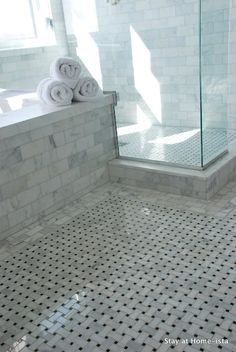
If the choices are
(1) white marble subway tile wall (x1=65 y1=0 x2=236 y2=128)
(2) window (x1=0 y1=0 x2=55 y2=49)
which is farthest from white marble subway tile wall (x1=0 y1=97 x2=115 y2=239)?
(2) window (x1=0 y1=0 x2=55 y2=49)

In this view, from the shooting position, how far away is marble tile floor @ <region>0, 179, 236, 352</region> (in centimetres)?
155

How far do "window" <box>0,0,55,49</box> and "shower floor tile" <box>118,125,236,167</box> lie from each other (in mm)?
2317

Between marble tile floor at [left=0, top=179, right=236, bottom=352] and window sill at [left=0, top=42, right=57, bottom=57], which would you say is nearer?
marble tile floor at [left=0, top=179, right=236, bottom=352]

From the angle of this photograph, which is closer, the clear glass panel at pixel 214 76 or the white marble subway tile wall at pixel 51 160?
the white marble subway tile wall at pixel 51 160

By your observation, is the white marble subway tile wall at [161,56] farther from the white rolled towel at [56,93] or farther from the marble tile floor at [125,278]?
the marble tile floor at [125,278]

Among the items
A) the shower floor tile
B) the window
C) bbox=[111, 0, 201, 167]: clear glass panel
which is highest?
the window

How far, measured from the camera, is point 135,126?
3.35 metres

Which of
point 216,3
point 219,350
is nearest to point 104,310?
point 219,350

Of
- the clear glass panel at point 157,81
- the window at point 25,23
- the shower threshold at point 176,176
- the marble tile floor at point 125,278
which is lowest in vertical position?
the marble tile floor at point 125,278

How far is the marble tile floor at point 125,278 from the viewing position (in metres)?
1.55

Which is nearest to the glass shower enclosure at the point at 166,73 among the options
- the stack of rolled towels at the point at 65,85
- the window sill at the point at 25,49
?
the stack of rolled towels at the point at 65,85

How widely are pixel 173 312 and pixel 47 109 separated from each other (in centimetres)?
172

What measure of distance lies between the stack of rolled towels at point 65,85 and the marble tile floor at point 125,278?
84cm

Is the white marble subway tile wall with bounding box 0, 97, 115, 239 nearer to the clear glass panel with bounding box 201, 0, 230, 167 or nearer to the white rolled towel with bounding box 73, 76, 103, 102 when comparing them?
the white rolled towel with bounding box 73, 76, 103, 102
